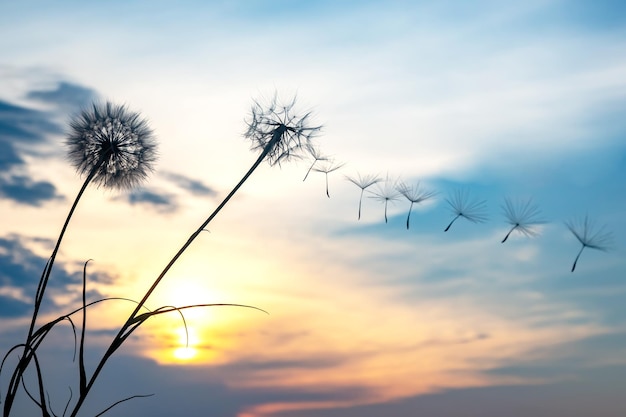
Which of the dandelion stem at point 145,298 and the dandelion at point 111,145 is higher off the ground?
the dandelion at point 111,145

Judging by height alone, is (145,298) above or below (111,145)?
below

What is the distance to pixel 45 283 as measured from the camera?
7.26 metres

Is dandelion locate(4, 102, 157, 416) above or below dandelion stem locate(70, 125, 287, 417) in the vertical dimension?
above

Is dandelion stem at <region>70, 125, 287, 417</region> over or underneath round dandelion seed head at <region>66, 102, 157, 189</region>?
underneath

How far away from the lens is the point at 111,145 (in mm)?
8680

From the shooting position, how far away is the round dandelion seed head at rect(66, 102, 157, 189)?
8648 millimetres

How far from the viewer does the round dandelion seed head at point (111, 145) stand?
8.65m

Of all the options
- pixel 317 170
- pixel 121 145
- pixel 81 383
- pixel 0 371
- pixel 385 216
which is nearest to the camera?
pixel 385 216

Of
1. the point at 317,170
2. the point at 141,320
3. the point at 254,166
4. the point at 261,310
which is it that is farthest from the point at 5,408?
the point at 317,170

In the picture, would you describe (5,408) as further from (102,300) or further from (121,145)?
(121,145)

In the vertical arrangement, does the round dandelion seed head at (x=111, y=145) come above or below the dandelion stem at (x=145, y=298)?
above

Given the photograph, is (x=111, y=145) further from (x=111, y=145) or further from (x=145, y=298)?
(x=145, y=298)

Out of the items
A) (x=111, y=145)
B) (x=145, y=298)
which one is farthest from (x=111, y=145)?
(x=145, y=298)

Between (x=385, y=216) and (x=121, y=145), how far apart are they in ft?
13.3
